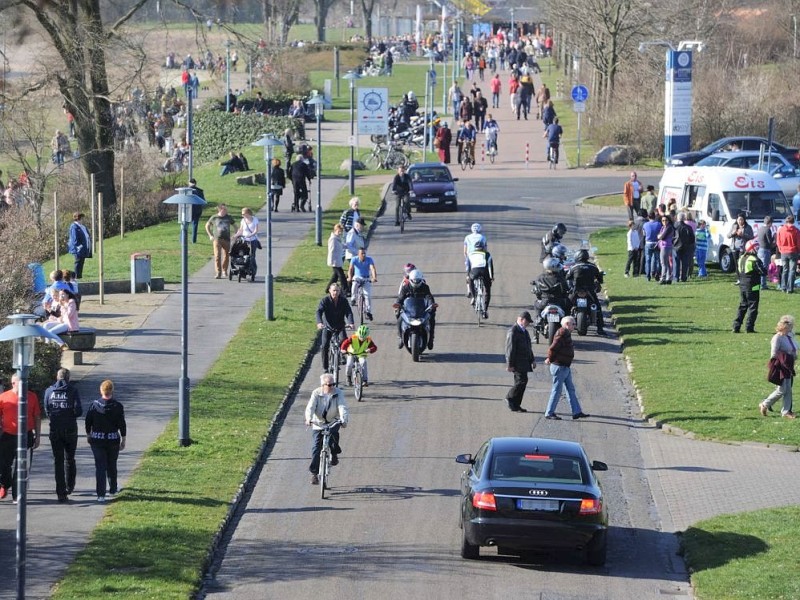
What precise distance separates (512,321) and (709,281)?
7.03 meters

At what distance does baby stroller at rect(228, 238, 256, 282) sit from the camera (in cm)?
3362

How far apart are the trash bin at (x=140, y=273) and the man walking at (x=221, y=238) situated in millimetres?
1861

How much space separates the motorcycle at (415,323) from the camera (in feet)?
83.7

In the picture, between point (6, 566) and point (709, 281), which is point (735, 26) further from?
point (6, 566)

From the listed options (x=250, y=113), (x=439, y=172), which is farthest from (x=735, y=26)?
(x=439, y=172)

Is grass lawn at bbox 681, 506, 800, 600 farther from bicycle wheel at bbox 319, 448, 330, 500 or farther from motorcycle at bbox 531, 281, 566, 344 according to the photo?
motorcycle at bbox 531, 281, 566, 344

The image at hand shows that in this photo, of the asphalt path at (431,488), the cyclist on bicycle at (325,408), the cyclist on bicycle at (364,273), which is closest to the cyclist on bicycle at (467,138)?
the asphalt path at (431,488)

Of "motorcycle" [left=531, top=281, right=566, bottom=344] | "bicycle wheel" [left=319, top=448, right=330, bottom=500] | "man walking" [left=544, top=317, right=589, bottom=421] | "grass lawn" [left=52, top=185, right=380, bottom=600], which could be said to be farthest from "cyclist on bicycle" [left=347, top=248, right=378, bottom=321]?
"bicycle wheel" [left=319, top=448, right=330, bottom=500]

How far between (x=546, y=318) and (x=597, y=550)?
12.2 meters

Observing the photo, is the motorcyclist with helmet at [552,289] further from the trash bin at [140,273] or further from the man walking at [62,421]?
the man walking at [62,421]

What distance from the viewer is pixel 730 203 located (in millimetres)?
35000

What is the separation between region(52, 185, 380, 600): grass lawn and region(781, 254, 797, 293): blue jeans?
35.5 feet

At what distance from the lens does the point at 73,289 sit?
27.2m

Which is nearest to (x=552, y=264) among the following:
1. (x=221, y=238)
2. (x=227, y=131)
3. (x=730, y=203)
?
(x=730, y=203)
